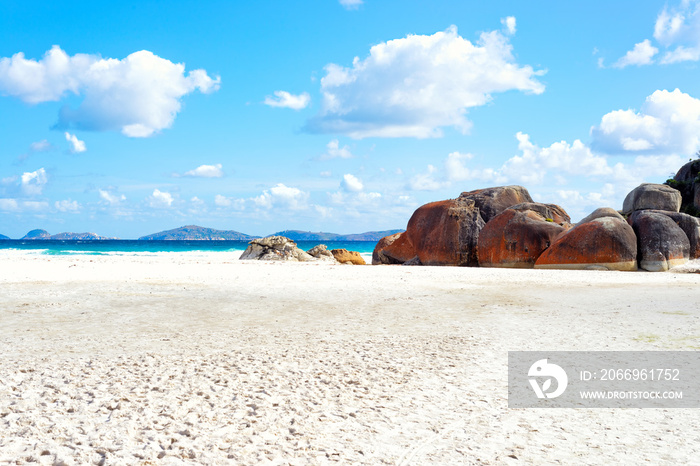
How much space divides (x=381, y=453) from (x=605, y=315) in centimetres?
695

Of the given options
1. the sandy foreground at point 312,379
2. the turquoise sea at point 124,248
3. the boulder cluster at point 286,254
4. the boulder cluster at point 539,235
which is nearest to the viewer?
the sandy foreground at point 312,379

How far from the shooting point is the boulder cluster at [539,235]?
62.3 ft

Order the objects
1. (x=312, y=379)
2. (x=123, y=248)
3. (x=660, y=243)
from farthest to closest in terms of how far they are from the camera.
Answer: (x=123, y=248) < (x=660, y=243) < (x=312, y=379)

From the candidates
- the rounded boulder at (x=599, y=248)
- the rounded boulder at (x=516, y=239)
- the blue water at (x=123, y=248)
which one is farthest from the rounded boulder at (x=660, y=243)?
the blue water at (x=123, y=248)

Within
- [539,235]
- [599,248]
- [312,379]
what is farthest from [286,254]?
[312,379]

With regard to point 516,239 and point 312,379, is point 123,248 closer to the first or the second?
point 516,239

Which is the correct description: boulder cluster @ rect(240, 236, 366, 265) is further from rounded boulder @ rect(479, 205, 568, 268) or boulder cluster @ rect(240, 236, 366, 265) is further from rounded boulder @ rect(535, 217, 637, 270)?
rounded boulder @ rect(535, 217, 637, 270)

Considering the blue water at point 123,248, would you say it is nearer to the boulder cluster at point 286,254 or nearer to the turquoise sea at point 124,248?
the turquoise sea at point 124,248

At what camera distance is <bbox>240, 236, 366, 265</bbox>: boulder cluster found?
26234 mm

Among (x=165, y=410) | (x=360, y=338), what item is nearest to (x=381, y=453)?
(x=165, y=410)

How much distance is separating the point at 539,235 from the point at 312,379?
58.0 feet

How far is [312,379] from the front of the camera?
5062 millimetres

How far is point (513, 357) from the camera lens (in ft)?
19.7

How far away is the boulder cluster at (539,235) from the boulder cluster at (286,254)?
1842mm
